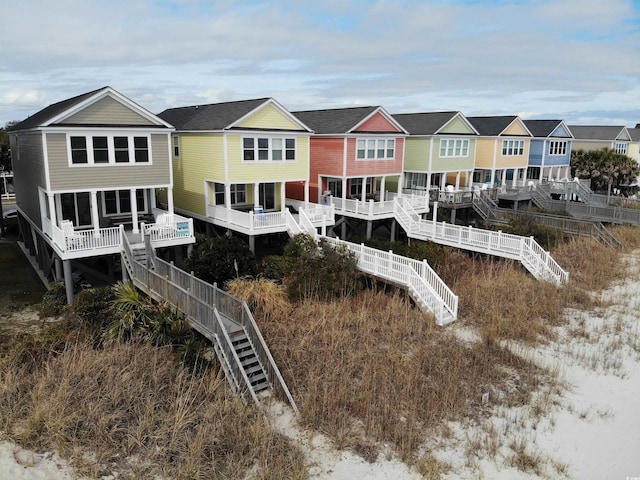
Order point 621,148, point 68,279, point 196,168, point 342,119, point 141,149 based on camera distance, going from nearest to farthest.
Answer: point 68,279 < point 141,149 < point 196,168 < point 342,119 < point 621,148

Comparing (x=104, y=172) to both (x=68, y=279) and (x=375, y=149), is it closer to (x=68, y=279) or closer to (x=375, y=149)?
(x=68, y=279)

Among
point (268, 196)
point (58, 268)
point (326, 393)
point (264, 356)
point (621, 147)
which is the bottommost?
point (326, 393)

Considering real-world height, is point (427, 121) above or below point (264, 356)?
above

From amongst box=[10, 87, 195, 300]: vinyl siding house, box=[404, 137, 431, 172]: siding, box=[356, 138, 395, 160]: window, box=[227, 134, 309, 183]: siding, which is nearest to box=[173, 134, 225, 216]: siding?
box=[227, 134, 309, 183]: siding

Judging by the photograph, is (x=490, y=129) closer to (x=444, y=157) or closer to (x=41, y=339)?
(x=444, y=157)

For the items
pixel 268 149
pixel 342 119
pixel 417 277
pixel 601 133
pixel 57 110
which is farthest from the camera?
pixel 601 133

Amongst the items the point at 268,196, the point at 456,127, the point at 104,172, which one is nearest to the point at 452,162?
the point at 456,127
